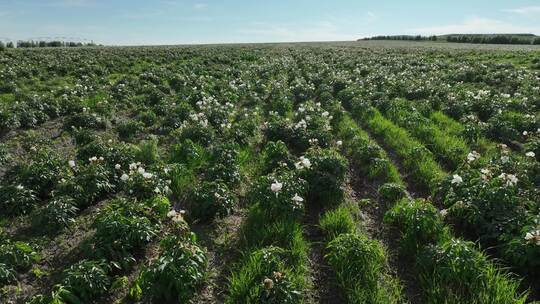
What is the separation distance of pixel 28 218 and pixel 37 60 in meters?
28.5

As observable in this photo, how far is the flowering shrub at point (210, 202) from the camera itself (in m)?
6.92

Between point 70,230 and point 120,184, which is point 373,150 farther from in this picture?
point 70,230

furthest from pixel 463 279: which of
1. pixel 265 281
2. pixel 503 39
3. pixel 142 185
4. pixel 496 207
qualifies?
pixel 503 39

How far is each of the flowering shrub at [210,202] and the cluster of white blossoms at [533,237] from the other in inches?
176

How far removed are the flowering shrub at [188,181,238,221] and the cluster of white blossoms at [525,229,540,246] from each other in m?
4.46

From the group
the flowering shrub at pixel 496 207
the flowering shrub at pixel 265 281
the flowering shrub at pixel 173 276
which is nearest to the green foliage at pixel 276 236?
the flowering shrub at pixel 265 281

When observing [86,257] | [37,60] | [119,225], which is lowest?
[86,257]

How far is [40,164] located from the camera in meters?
8.12

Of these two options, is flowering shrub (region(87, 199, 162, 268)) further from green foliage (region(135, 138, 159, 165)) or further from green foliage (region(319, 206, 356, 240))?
green foliage (region(135, 138, 159, 165))

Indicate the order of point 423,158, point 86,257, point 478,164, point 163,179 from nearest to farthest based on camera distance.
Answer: point 86,257 < point 163,179 < point 478,164 < point 423,158

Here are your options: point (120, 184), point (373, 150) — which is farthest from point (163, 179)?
point (373, 150)

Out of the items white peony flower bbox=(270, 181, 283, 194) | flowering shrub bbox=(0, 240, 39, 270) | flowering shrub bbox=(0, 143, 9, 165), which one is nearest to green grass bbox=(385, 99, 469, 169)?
white peony flower bbox=(270, 181, 283, 194)

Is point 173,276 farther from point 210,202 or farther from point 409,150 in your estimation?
point 409,150

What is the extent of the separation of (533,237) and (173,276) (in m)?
4.60
